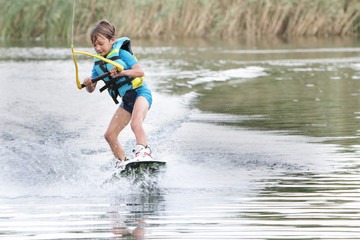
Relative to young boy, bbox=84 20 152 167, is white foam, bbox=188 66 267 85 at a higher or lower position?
lower

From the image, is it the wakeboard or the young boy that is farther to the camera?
the young boy

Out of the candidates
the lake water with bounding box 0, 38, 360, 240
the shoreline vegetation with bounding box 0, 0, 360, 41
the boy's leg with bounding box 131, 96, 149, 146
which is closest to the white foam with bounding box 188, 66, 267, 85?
the lake water with bounding box 0, 38, 360, 240

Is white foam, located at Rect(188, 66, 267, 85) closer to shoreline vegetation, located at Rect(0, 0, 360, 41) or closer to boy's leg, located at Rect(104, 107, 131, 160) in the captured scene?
boy's leg, located at Rect(104, 107, 131, 160)

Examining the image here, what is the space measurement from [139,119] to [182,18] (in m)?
21.5

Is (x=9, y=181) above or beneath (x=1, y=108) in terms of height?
above

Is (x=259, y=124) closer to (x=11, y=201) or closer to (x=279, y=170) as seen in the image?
(x=279, y=170)

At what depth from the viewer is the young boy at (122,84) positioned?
7035 millimetres

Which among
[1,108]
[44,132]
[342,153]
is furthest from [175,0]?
[342,153]

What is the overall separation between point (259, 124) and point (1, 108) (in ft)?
12.9

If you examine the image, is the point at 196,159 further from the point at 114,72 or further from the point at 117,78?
the point at 114,72

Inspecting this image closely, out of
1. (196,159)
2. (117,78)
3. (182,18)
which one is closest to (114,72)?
(117,78)

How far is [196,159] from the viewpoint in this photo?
25.8 ft

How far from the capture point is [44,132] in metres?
10.1

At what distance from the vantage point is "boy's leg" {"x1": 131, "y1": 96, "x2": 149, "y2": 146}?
7.07 m
